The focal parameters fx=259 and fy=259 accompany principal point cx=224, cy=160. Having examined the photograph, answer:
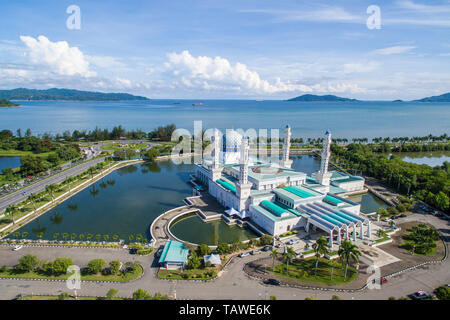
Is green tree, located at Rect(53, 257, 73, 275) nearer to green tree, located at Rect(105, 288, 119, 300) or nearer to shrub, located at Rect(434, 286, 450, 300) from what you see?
green tree, located at Rect(105, 288, 119, 300)

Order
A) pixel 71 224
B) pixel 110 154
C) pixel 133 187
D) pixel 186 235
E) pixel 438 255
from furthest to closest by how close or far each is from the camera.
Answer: pixel 110 154
pixel 133 187
pixel 71 224
pixel 186 235
pixel 438 255

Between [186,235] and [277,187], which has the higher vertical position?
[277,187]

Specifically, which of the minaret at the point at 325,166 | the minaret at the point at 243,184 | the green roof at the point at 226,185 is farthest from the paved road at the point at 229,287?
the minaret at the point at 325,166

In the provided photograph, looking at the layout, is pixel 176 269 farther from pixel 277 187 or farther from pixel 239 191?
pixel 277 187

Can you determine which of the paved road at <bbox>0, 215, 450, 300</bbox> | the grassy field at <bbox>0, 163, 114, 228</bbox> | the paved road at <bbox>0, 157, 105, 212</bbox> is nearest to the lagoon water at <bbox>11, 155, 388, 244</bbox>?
the grassy field at <bbox>0, 163, 114, 228</bbox>

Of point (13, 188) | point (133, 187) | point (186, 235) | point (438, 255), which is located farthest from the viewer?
point (133, 187)

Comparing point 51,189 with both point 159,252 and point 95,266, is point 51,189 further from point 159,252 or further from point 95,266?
point 159,252

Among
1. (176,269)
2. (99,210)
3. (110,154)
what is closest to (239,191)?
(176,269)
